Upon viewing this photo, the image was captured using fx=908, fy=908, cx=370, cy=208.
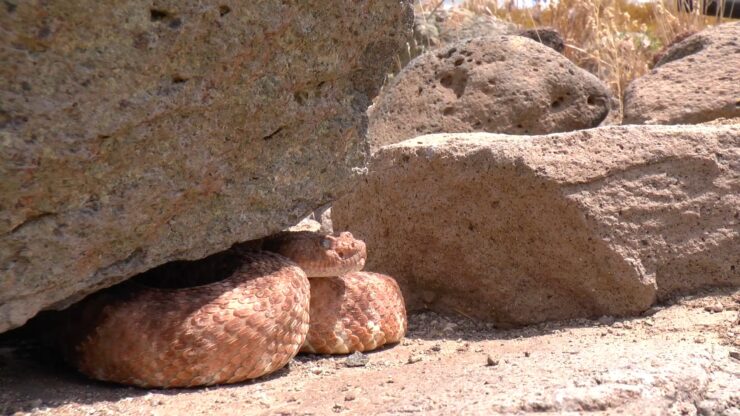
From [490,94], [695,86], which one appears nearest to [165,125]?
[490,94]

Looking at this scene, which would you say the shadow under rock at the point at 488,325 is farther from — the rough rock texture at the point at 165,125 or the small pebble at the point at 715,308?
the rough rock texture at the point at 165,125

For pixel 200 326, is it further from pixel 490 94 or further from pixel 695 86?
pixel 695 86

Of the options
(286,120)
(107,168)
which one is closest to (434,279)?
(286,120)

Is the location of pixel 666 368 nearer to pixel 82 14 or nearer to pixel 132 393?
pixel 132 393

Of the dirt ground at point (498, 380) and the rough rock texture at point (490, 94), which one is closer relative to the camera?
the dirt ground at point (498, 380)

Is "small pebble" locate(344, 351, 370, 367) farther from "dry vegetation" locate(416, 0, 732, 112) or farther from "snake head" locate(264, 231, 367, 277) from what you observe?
"dry vegetation" locate(416, 0, 732, 112)

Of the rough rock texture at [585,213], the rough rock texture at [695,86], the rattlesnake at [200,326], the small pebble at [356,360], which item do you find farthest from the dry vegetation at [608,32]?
the rattlesnake at [200,326]

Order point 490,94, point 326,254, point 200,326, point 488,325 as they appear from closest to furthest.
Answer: point 200,326 → point 326,254 → point 488,325 → point 490,94
